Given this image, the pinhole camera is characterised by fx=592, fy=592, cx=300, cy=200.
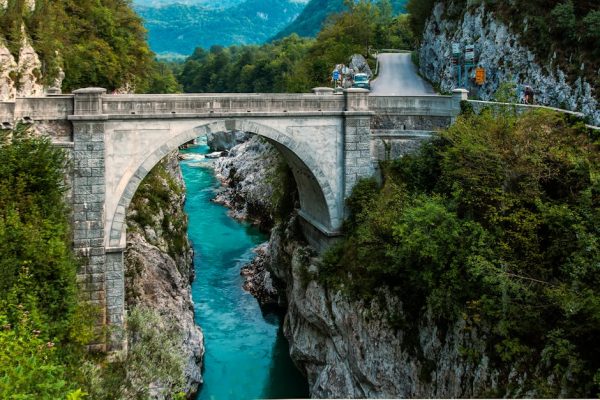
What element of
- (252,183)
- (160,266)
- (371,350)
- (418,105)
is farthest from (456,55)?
(371,350)

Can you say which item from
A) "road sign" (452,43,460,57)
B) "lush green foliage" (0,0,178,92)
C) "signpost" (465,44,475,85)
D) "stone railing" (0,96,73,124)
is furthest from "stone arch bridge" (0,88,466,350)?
"road sign" (452,43,460,57)

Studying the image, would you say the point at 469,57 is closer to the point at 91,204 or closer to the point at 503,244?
the point at 503,244

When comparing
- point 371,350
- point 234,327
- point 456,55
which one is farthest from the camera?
point 456,55

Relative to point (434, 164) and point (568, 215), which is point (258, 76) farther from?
point (568, 215)

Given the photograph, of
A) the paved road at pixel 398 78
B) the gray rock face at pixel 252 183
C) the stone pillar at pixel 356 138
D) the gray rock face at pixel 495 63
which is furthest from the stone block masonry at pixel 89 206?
the paved road at pixel 398 78

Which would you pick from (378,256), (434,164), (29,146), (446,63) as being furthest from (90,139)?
(446,63)
